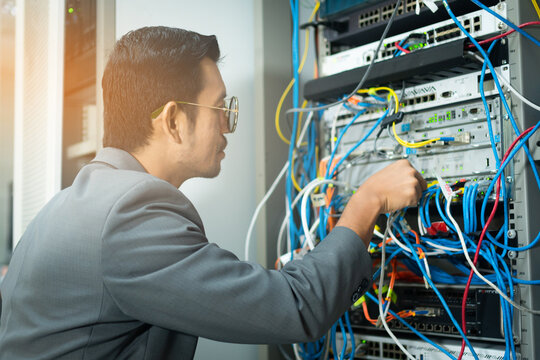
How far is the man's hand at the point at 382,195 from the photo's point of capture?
0.98m

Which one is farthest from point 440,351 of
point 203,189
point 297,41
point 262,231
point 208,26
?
point 208,26

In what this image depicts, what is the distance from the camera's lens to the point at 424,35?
1.32m

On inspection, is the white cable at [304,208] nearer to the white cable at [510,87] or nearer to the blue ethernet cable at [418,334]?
the blue ethernet cable at [418,334]

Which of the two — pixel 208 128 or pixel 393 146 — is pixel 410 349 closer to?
pixel 393 146

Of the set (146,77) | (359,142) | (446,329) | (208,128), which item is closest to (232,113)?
(208,128)

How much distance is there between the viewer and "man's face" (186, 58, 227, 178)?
1.12 metres

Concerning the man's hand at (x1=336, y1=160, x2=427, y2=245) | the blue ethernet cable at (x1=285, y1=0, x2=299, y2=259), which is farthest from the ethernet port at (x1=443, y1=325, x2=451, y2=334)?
the blue ethernet cable at (x1=285, y1=0, x2=299, y2=259)

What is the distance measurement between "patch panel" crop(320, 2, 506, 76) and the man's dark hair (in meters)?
0.52

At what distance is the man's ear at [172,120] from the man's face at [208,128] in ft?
0.09

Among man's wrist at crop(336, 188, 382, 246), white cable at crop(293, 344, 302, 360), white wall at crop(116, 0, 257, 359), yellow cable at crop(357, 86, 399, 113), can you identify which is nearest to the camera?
man's wrist at crop(336, 188, 382, 246)

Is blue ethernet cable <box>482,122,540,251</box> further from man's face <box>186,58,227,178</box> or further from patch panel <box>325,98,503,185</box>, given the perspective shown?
man's face <box>186,58,227,178</box>

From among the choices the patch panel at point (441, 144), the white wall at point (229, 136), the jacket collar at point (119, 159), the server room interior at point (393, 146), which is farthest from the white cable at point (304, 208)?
the jacket collar at point (119, 159)

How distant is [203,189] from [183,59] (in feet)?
1.85

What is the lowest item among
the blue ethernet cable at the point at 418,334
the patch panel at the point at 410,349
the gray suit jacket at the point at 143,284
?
the patch panel at the point at 410,349
